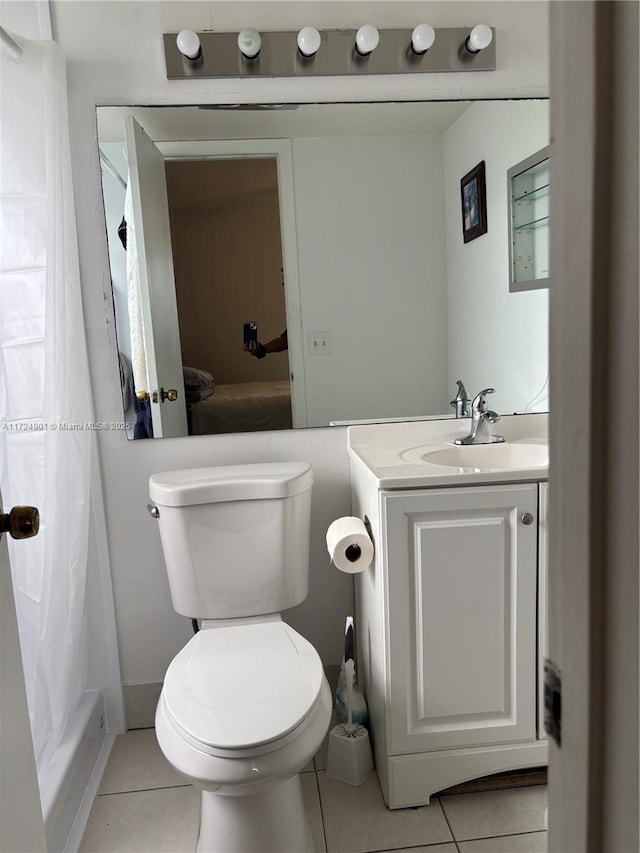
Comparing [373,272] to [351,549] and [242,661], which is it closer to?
[351,549]

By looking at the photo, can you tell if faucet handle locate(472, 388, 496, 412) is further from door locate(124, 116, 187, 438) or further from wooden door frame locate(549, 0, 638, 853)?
wooden door frame locate(549, 0, 638, 853)

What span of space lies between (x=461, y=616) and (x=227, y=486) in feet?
2.20

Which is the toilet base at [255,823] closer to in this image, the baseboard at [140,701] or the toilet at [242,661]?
the toilet at [242,661]

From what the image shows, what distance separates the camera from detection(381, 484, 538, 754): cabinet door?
1.52 m

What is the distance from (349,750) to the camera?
173 cm

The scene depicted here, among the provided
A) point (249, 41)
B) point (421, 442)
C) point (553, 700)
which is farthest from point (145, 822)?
point (249, 41)

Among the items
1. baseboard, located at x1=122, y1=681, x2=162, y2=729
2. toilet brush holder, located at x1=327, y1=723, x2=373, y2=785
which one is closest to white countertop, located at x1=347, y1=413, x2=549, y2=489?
toilet brush holder, located at x1=327, y1=723, x2=373, y2=785

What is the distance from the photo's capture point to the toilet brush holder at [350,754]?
1.74 meters

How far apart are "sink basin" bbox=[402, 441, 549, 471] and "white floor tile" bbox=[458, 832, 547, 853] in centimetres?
91

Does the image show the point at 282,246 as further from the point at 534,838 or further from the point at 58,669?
the point at 534,838

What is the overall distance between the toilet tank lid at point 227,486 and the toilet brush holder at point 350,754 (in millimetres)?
669

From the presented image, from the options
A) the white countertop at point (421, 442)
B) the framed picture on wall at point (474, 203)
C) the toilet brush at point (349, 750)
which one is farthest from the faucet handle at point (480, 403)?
the toilet brush at point (349, 750)

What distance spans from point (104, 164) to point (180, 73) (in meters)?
0.32

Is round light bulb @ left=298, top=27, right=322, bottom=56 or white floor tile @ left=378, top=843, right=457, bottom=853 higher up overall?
round light bulb @ left=298, top=27, right=322, bottom=56
